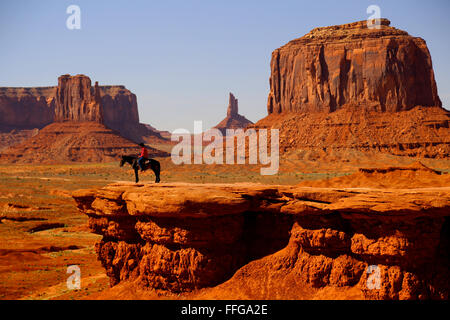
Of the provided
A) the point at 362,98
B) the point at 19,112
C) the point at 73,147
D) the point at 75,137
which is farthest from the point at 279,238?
the point at 19,112

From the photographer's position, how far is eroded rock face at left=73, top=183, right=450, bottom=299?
12750mm

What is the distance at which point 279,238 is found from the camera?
1522cm

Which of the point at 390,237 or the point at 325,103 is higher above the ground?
the point at 325,103

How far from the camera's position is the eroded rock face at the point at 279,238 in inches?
502

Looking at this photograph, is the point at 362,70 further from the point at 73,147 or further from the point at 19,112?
the point at 19,112

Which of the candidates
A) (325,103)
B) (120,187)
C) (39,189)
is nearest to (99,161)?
(325,103)

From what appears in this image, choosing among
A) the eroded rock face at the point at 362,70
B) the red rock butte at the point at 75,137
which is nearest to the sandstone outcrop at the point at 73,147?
the red rock butte at the point at 75,137

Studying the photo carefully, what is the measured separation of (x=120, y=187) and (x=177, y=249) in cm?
296

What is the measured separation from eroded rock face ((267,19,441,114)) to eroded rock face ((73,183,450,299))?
3341 inches

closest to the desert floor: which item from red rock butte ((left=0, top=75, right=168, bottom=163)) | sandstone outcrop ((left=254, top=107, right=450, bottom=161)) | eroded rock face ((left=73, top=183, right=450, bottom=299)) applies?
eroded rock face ((left=73, top=183, right=450, bottom=299))

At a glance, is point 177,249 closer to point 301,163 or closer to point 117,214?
point 117,214

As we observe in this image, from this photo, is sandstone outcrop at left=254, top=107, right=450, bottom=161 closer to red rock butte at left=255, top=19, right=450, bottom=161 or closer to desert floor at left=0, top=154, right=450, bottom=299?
red rock butte at left=255, top=19, right=450, bottom=161

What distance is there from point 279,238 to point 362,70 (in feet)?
285

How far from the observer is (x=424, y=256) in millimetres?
12758
